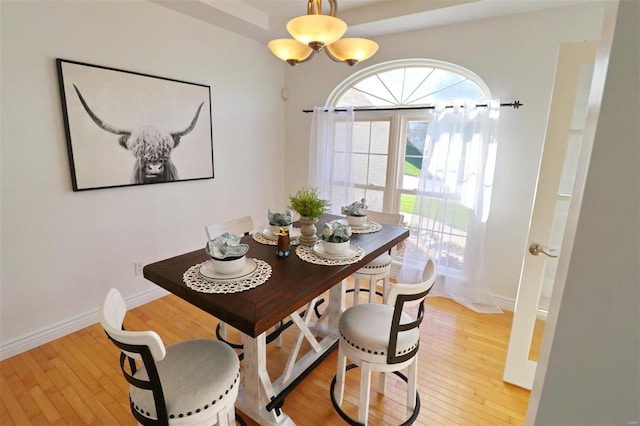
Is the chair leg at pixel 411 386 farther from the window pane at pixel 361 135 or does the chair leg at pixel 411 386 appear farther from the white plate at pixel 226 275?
the window pane at pixel 361 135

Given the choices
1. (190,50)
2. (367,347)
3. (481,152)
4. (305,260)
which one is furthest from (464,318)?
(190,50)

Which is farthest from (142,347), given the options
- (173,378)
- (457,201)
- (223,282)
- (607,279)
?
(457,201)

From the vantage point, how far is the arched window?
2.87m

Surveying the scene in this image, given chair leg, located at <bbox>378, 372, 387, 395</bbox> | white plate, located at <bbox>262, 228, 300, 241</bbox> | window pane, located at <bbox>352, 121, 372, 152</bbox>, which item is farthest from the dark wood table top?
window pane, located at <bbox>352, 121, 372, 152</bbox>

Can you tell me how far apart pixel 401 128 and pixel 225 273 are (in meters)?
2.45

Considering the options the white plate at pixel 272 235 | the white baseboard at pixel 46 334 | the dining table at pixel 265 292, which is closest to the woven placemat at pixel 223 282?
the dining table at pixel 265 292

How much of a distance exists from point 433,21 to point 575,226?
9.07ft

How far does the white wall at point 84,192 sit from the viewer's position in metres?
1.94

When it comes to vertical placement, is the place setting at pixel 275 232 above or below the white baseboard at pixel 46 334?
above

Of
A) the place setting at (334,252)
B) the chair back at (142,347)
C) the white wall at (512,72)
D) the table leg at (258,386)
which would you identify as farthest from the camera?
the white wall at (512,72)

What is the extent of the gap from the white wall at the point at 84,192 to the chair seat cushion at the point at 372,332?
2.06 m

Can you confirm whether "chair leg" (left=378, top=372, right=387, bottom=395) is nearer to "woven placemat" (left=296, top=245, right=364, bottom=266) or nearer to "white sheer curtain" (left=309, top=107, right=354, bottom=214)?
"woven placemat" (left=296, top=245, right=364, bottom=266)

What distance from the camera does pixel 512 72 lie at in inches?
98.4

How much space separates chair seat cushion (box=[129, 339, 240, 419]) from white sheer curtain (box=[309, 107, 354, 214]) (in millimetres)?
2385
